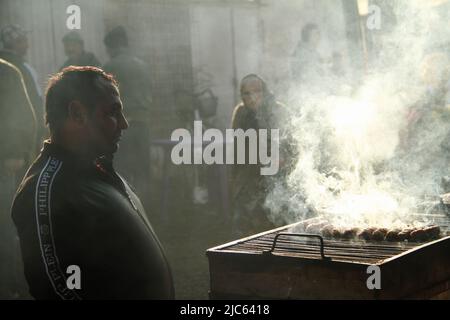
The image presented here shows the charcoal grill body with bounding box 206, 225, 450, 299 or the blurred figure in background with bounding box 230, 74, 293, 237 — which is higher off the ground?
the blurred figure in background with bounding box 230, 74, 293, 237

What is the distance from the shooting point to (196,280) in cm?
689

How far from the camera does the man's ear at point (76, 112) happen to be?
10.6 ft

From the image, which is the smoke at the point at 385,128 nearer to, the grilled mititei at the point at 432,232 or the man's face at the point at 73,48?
the grilled mititei at the point at 432,232

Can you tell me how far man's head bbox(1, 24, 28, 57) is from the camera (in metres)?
7.75

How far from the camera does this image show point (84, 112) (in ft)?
10.7

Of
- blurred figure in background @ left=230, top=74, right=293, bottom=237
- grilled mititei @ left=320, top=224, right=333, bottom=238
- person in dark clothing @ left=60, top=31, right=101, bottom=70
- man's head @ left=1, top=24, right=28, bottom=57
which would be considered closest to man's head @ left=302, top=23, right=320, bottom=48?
person in dark clothing @ left=60, top=31, right=101, bottom=70

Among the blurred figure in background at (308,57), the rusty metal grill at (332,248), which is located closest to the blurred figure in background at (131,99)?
the blurred figure in background at (308,57)

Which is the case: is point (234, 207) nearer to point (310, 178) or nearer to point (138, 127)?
point (310, 178)

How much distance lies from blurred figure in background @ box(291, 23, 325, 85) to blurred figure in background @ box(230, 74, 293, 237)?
370 cm

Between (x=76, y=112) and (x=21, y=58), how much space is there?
4.98 m

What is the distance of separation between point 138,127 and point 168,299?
627cm

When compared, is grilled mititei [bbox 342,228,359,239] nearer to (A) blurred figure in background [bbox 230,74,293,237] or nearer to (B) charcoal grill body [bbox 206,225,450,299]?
(B) charcoal grill body [bbox 206,225,450,299]

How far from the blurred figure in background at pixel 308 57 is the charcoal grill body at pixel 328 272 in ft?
24.2

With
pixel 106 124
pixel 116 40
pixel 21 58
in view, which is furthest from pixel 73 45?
pixel 106 124
